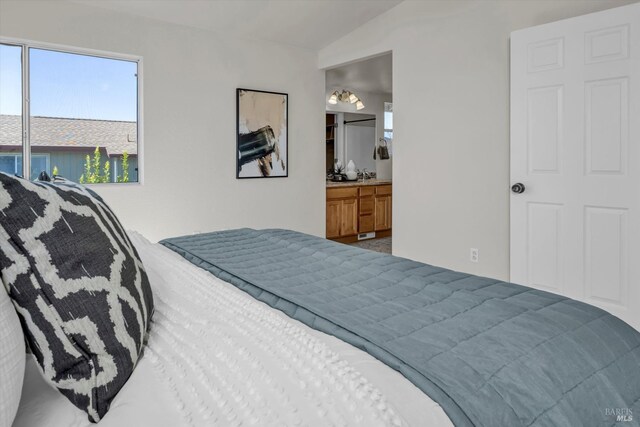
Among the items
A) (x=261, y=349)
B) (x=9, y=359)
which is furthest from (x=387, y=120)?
(x=9, y=359)

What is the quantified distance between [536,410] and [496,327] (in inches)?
9.9

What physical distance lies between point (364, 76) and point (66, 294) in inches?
239

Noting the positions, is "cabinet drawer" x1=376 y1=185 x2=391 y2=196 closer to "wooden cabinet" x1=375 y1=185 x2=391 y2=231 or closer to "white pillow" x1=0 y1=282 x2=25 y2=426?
"wooden cabinet" x1=375 y1=185 x2=391 y2=231

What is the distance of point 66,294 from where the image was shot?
765 mm

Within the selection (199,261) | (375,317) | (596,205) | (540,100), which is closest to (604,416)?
(375,317)

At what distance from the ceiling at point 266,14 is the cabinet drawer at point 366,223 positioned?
2696 millimetres

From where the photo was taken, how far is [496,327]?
1.10 metres

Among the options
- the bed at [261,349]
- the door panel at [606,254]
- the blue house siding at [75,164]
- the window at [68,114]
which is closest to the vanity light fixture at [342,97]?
the window at [68,114]

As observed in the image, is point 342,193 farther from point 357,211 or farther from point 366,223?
point 366,223

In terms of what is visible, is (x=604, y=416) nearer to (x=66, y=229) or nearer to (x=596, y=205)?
(x=66, y=229)

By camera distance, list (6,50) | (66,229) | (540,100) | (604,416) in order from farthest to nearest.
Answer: (6,50) < (540,100) < (604,416) < (66,229)

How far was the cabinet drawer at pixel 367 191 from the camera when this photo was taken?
21.3 ft

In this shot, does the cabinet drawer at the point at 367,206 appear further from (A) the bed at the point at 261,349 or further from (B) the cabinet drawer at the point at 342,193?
(A) the bed at the point at 261,349

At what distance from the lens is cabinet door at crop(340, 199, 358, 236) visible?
6180mm
